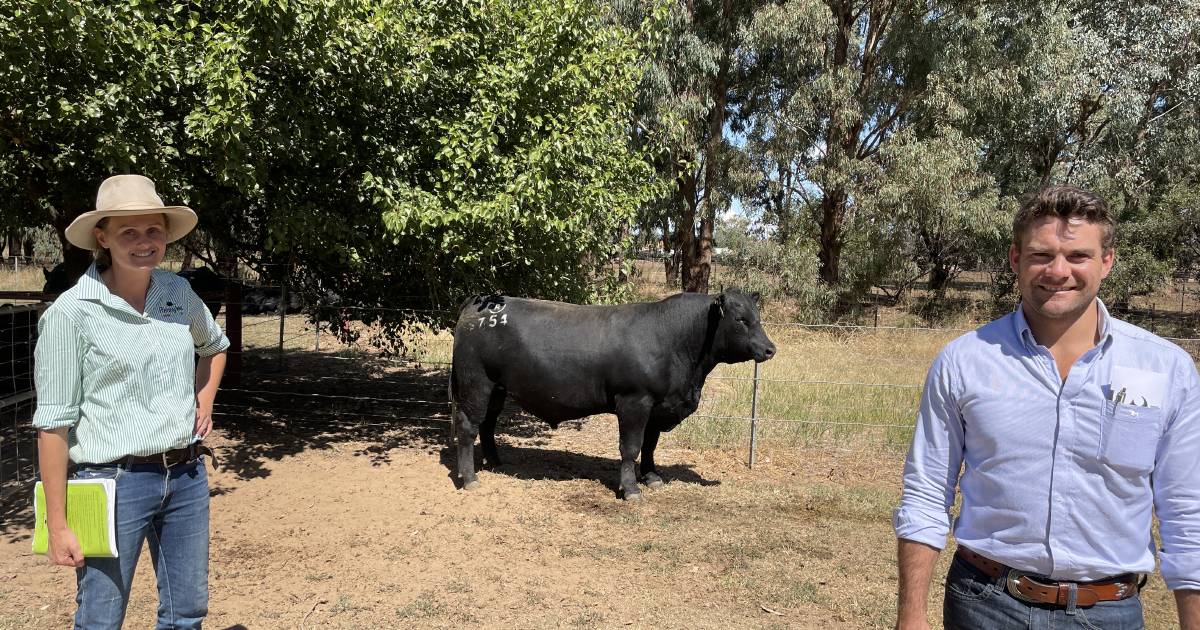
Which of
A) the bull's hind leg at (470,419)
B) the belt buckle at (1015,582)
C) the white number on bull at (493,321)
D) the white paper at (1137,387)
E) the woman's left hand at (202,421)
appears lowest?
the bull's hind leg at (470,419)

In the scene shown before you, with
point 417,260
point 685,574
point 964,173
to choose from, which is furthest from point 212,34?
point 964,173

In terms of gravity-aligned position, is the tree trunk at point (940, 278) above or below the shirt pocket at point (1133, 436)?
above

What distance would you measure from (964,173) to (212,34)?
58.2ft

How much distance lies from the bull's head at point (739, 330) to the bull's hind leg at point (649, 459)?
1.04 m

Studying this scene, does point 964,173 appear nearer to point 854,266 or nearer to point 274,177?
point 854,266

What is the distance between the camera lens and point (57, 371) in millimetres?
2768

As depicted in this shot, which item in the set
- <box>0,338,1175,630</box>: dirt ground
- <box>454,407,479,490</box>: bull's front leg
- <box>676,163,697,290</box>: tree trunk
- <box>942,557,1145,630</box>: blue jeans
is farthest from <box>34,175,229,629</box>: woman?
<box>676,163,697,290</box>: tree trunk

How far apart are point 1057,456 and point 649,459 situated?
555cm

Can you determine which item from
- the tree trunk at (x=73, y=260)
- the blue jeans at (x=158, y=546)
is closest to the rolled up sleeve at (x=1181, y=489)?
the blue jeans at (x=158, y=546)

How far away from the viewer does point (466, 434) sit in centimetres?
732

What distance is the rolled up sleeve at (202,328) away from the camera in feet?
10.6

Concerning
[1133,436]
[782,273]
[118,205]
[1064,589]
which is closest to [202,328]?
[118,205]

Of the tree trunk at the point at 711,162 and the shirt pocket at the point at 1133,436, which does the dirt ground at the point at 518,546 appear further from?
→ the tree trunk at the point at 711,162

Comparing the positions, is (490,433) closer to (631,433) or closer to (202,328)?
(631,433)
